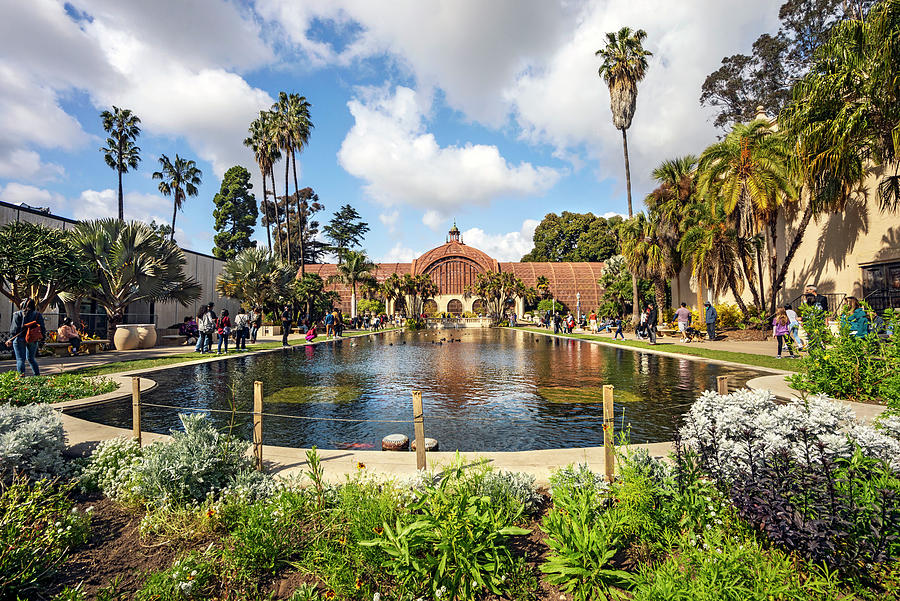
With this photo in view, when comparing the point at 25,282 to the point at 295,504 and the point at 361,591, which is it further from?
the point at 361,591

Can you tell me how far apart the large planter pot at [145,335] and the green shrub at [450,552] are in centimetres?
2324

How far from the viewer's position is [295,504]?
11.3 ft

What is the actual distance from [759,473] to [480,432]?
12.9 ft

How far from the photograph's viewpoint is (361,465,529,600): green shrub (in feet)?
8.71

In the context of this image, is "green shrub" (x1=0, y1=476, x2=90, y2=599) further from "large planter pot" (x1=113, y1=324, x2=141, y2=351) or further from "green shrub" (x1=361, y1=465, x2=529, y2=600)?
"large planter pot" (x1=113, y1=324, x2=141, y2=351)

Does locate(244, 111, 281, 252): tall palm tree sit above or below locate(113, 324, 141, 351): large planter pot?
above

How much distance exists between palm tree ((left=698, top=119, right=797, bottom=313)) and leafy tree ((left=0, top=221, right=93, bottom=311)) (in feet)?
102

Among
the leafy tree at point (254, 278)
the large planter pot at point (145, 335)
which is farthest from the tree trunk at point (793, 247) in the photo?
the large planter pot at point (145, 335)

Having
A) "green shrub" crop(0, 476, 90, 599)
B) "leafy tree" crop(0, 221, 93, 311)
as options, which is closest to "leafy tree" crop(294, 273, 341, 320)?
"leafy tree" crop(0, 221, 93, 311)

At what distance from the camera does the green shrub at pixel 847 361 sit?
6.77 m

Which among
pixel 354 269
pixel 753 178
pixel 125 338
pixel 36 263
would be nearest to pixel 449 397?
pixel 36 263

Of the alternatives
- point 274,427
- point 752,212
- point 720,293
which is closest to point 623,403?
point 274,427

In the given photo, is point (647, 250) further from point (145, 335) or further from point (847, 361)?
point (145, 335)

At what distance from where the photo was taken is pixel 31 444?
13.5 ft
